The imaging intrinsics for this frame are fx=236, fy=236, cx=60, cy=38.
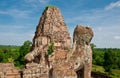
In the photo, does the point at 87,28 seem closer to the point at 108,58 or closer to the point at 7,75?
the point at 7,75

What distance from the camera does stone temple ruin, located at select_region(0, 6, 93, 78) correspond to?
16.2m

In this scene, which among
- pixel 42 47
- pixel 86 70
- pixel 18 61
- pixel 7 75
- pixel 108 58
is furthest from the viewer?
pixel 108 58

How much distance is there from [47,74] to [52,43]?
335 cm

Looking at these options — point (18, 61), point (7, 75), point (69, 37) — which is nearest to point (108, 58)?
point (18, 61)

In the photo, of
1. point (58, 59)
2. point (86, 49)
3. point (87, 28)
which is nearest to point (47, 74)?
point (58, 59)

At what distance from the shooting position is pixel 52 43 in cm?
1884

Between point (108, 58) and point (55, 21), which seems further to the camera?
point (108, 58)

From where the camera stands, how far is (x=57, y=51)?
734 inches

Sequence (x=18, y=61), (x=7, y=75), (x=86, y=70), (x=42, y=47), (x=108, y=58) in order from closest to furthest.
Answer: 1. (x=7, y=75)
2. (x=86, y=70)
3. (x=42, y=47)
4. (x=18, y=61)
5. (x=108, y=58)

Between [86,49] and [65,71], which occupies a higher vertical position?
[86,49]

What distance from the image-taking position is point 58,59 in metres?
18.3

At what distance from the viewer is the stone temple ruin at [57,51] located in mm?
16156

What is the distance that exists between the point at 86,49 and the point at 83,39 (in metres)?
0.78

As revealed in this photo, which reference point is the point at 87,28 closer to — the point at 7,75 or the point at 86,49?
the point at 86,49
